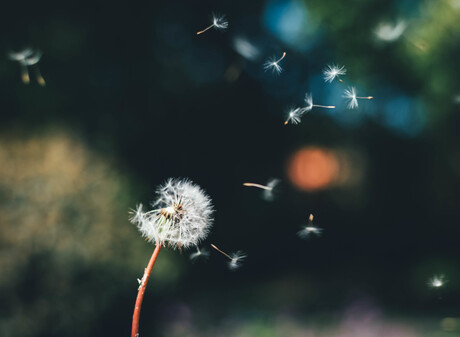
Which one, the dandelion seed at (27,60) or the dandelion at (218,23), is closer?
the dandelion seed at (27,60)

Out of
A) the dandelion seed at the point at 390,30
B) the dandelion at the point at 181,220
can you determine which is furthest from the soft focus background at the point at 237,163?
the dandelion at the point at 181,220

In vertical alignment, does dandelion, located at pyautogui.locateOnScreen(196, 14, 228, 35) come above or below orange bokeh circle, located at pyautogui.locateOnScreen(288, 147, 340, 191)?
above

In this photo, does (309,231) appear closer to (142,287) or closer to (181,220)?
(181,220)

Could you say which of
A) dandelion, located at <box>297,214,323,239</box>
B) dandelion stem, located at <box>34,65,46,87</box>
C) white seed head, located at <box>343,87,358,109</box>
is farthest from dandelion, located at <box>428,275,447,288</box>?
dandelion stem, located at <box>34,65,46,87</box>

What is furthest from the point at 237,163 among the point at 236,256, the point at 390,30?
the point at 390,30

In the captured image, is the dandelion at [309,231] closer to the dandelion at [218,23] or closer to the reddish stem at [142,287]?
the dandelion at [218,23]

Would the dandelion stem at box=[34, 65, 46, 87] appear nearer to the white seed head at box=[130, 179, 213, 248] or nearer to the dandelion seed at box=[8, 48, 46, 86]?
the dandelion seed at box=[8, 48, 46, 86]
